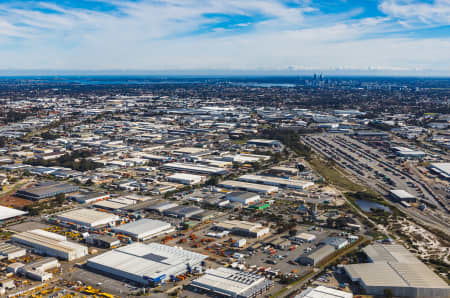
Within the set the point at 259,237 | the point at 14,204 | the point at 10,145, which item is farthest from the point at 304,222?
the point at 10,145

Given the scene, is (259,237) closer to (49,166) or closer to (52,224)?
(52,224)

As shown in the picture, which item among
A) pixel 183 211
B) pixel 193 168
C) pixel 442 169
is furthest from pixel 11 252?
pixel 442 169

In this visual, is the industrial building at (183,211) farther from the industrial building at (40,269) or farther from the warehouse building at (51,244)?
the industrial building at (40,269)

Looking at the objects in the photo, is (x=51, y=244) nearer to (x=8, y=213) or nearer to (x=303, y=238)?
(x=8, y=213)

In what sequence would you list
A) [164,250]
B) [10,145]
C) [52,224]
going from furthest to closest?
[10,145] → [52,224] → [164,250]

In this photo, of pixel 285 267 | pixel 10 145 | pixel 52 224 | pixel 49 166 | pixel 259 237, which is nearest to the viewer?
pixel 285 267

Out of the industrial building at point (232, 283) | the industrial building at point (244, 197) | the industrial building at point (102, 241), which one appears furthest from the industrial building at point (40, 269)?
the industrial building at point (244, 197)

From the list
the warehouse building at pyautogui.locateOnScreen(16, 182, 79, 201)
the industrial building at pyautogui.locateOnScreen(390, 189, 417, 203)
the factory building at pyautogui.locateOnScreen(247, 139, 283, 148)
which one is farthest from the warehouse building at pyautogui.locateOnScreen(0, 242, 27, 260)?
the factory building at pyautogui.locateOnScreen(247, 139, 283, 148)
